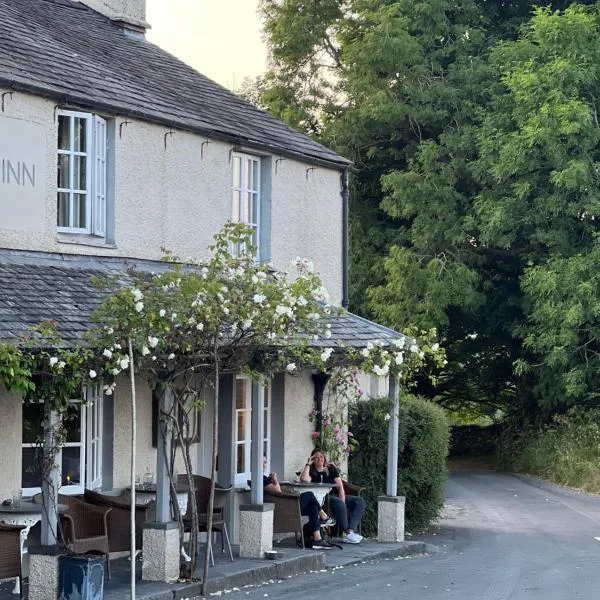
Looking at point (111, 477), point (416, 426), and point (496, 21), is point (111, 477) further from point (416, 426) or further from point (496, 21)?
point (496, 21)

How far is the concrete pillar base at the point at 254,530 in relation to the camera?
→ 16344 millimetres

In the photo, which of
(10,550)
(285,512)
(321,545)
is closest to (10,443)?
(10,550)

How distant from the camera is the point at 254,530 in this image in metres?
16.4

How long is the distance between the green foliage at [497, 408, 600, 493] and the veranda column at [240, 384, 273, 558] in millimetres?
15093

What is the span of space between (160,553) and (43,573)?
5.86 ft

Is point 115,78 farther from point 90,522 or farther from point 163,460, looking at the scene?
point 90,522

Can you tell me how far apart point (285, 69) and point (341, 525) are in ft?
64.5

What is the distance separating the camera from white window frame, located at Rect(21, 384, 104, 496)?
51.8ft

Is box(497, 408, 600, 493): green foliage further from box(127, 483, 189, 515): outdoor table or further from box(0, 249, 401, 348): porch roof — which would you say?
box(127, 483, 189, 515): outdoor table

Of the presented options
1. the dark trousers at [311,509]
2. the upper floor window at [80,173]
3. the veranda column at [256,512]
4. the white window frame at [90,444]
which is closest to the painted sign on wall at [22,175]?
the upper floor window at [80,173]

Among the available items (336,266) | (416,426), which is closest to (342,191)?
(336,266)

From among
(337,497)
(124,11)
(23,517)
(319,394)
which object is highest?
(124,11)

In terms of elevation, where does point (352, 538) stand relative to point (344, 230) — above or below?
below

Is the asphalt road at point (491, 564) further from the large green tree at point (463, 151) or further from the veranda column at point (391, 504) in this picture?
the large green tree at point (463, 151)
